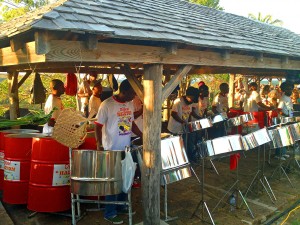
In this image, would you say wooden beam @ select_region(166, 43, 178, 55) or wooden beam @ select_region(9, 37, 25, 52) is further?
wooden beam @ select_region(166, 43, 178, 55)

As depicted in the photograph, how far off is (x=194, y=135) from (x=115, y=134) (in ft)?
8.00

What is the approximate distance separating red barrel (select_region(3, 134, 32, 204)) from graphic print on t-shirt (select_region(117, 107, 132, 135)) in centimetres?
93

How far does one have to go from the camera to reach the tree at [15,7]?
988 cm

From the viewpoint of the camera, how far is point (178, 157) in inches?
103

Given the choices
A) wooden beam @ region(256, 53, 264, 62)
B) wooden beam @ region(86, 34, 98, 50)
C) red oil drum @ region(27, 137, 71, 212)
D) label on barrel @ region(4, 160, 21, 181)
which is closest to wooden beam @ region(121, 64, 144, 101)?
wooden beam @ region(86, 34, 98, 50)

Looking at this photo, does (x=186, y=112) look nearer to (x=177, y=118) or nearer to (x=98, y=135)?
(x=177, y=118)

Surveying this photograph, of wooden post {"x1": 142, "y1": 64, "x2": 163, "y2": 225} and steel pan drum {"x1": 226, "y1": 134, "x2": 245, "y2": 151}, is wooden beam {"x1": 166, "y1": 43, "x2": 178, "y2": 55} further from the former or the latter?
steel pan drum {"x1": 226, "y1": 134, "x2": 245, "y2": 151}

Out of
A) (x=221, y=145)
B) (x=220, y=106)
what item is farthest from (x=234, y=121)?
(x=221, y=145)

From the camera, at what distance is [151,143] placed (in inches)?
97.9

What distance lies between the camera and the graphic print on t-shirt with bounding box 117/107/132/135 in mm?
2701

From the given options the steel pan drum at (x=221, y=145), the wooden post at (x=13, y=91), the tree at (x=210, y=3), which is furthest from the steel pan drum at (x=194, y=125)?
the tree at (x=210, y=3)

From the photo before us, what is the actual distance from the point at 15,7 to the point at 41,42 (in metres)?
10.5

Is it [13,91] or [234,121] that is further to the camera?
[13,91]

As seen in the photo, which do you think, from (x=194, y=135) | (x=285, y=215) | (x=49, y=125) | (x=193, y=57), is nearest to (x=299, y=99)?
(x=194, y=135)
